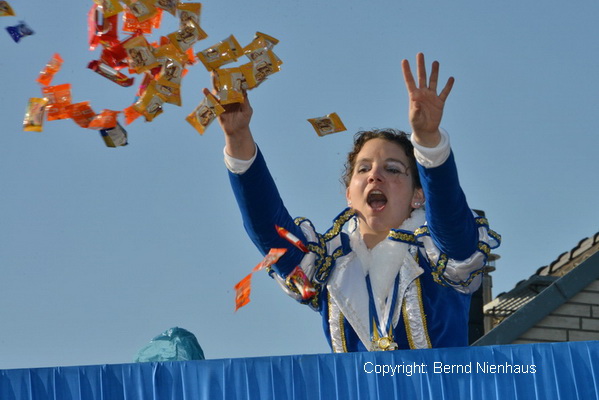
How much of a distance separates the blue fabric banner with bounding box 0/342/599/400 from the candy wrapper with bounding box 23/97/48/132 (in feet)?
3.19

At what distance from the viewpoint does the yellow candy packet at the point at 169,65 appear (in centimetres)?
479

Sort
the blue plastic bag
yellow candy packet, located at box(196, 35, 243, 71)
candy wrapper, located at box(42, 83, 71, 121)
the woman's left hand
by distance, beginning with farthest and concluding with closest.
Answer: the blue plastic bag, candy wrapper, located at box(42, 83, 71, 121), yellow candy packet, located at box(196, 35, 243, 71), the woman's left hand

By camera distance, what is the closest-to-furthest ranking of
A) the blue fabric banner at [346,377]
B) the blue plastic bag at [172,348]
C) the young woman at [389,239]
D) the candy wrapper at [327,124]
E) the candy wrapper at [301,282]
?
the blue fabric banner at [346,377], the young woman at [389,239], the candy wrapper at [327,124], the candy wrapper at [301,282], the blue plastic bag at [172,348]

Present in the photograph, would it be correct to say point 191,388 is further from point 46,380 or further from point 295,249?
point 295,249

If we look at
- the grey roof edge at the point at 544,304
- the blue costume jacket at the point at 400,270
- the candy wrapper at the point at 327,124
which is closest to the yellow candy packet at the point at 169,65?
the blue costume jacket at the point at 400,270

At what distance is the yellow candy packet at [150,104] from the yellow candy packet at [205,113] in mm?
129

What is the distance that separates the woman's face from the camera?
529 centimetres

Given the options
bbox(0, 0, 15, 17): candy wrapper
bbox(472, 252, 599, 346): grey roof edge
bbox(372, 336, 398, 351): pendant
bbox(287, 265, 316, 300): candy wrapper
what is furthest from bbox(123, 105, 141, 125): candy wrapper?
bbox(472, 252, 599, 346): grey roof edge

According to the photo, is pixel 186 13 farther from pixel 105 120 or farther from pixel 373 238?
pixel 373 238

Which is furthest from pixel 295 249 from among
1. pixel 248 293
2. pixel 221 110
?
pixel 221 110

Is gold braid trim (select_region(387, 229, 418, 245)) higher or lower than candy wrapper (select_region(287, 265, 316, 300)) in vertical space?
higher

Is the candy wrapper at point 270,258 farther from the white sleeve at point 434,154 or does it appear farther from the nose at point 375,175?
the white sleeve at point 434,154

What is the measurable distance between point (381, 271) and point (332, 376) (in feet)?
2.68

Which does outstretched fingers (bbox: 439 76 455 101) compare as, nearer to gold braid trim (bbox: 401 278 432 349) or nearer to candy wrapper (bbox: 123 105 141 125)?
gold braid trim (bbox: 401 278 432 349)
